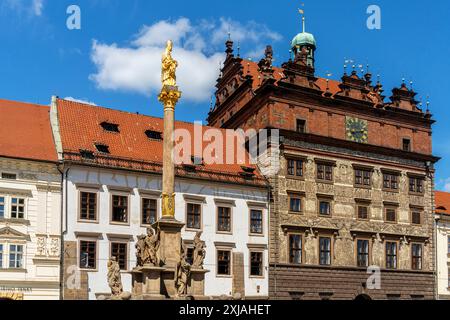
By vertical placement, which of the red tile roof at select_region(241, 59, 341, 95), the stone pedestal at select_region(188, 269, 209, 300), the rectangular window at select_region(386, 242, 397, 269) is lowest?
the stone pedestal at select_region(188, 269, 209, 300)

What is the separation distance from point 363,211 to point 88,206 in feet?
54.2

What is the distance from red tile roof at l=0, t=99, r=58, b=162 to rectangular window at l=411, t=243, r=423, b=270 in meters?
22.2

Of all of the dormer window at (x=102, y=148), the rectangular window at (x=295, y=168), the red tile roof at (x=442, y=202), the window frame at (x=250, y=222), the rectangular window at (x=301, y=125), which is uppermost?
the rectangular window at (x=301, y=125)

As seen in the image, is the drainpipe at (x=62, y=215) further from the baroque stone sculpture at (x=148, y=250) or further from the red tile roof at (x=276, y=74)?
the red tile roof at (x=276, y=74)

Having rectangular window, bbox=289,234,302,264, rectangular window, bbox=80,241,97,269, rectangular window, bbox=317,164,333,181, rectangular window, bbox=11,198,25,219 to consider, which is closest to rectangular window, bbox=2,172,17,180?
rectangular window, bbox=11,198,25,219

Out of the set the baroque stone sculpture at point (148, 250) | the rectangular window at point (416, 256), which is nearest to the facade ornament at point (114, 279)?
the baroque stone sculpture at point (148, 250)

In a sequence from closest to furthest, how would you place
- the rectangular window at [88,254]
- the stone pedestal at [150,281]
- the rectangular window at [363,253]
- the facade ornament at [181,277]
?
1. the stone pedestal at [150,281]
2. the facade ornament at [181,277]
3. the rectangular window at [88,254]
4. the rectangular window at [363,253]

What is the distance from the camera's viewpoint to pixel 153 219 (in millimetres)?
33969

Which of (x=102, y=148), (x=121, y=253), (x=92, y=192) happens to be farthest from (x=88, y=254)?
(x=102, y=148)

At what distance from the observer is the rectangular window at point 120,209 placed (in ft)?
108

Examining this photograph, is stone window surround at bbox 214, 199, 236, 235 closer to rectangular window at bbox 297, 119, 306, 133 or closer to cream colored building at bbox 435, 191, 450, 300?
rectangular window at bbox 297, 119, 306, 133

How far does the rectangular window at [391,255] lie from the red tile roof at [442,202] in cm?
506

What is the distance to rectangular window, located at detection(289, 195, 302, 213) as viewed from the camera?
37.5 m
